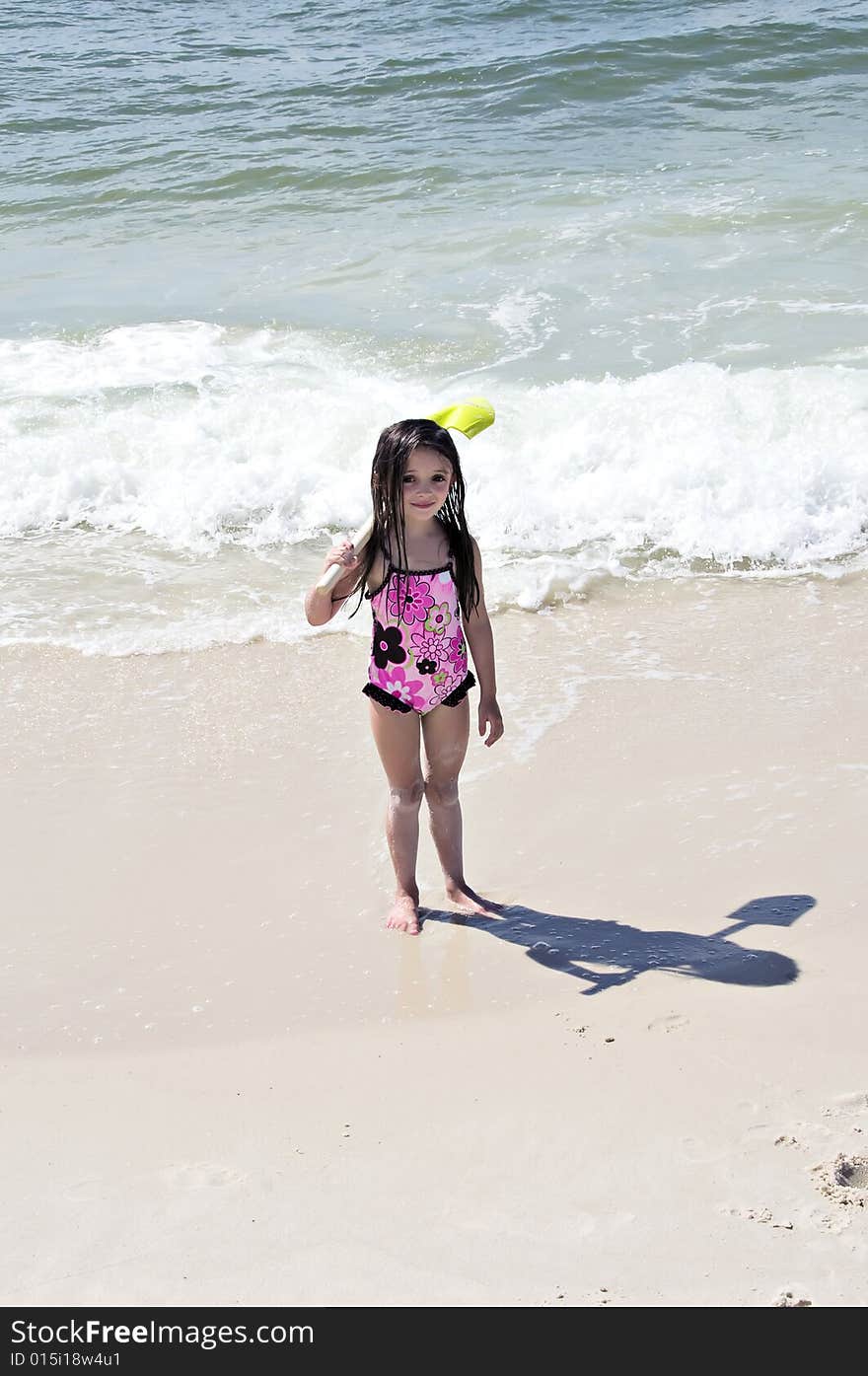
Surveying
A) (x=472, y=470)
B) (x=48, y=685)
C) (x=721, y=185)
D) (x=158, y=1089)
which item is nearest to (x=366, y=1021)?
(x=158, y=1089)

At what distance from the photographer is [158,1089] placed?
2.82 meters

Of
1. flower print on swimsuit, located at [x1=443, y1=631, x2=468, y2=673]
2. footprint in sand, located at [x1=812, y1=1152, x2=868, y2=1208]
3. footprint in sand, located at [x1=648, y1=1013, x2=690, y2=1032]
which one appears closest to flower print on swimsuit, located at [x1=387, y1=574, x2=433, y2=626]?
flower print on swimsuit, located at [x1=443, y1=631, x2=468, y2=673]

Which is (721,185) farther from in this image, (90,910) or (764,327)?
(90,910)

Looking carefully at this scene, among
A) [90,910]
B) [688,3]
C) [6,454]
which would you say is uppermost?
[688,3]

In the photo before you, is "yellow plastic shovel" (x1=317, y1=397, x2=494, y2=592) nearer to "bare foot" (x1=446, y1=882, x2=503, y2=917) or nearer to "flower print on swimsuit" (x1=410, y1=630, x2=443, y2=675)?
"flower print on swimsuit" (x1=410, y1=630, x2=443, y2=675)

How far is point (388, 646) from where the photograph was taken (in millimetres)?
3402

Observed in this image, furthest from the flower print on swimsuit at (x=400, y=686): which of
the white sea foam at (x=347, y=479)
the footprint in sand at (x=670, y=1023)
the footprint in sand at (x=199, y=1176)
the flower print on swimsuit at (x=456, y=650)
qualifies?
the white sea foam at (x=347, y=479)

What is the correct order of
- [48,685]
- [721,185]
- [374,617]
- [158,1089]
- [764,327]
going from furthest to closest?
[721,185] < [764,327] < [48,685] < [374,617] < [158,1089]


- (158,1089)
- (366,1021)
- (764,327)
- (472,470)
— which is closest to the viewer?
(158,1089)

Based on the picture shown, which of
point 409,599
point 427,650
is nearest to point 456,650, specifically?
point 427,650

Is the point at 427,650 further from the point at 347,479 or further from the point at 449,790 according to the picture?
the point at 347,479

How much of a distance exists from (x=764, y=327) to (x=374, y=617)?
5605mm

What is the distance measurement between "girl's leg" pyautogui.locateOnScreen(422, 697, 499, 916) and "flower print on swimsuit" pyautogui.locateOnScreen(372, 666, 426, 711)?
2.9 inches

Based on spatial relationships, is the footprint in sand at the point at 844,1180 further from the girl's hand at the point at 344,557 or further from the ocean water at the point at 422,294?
the ocean water at the point at 422,294
